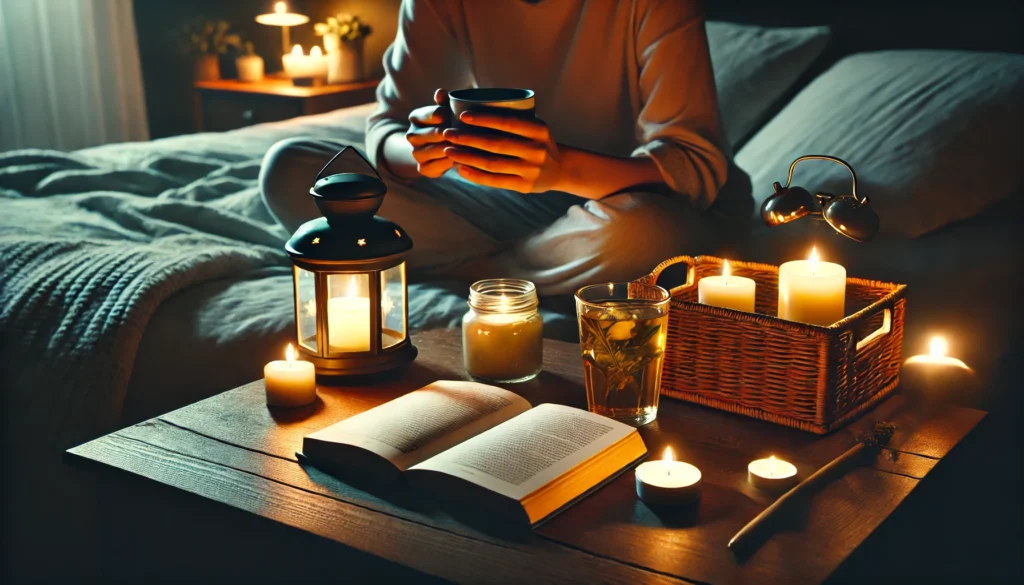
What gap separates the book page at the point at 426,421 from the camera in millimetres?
827

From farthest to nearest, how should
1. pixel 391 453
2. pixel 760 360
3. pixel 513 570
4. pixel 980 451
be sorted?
pixel 980 451 → pixel 760 360 → pixel 391 453 → pixel 513 570

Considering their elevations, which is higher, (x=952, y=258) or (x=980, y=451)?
(x=952, y=258)

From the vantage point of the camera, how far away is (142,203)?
1.71 meters

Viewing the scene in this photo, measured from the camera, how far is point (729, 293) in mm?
1031

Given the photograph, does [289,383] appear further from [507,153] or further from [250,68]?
[250,68]

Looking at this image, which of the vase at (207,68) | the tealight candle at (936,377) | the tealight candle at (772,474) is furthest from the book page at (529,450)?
the vase at (207,68)

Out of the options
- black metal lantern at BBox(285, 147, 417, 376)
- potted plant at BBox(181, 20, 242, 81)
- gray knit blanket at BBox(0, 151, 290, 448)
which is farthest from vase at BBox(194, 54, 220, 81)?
black metal lantern at BBox(285, 147, 417, 376)

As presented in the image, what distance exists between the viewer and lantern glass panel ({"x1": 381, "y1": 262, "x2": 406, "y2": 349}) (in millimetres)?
1096

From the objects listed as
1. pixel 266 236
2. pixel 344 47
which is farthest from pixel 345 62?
pixel 266 236

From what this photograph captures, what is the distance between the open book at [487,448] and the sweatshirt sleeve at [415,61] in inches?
32.0

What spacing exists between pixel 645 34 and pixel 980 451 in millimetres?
776

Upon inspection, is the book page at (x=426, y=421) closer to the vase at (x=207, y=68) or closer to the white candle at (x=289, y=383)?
the white candle at (x=289, y=383)

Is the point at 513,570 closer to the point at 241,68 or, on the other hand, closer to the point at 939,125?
the point at 939,125

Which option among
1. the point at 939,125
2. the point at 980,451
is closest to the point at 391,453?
the point at 980,451
